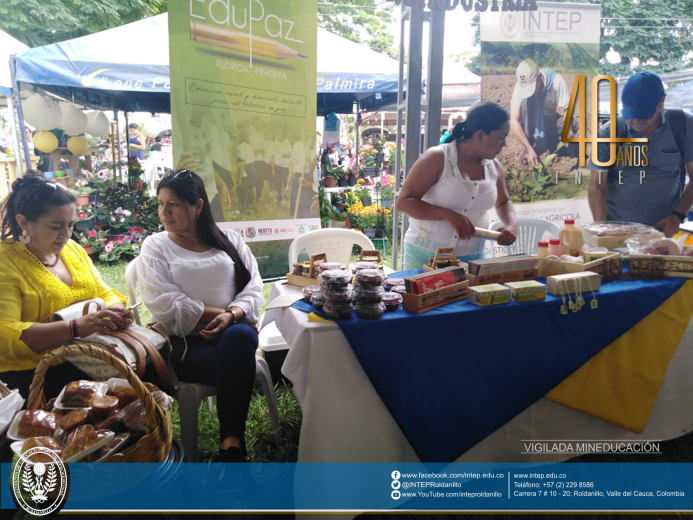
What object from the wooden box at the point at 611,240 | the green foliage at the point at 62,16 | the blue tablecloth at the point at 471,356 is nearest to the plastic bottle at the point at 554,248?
the blue tablecloth at the point at 471,356

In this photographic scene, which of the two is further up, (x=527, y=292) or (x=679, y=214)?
(x=679, y=214)

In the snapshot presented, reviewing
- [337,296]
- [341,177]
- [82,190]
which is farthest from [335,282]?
[341,177]

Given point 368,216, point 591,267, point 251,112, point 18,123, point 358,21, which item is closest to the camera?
point 591,267

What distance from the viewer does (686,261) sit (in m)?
1.93

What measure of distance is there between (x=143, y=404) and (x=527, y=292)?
1262 mm

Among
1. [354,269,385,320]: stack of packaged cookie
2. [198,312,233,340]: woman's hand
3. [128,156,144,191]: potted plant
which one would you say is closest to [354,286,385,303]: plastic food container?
[354,269,385,320]: stack of packaged cookie

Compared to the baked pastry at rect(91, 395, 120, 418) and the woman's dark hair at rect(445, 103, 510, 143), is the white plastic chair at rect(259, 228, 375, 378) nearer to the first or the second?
the woman's dark hair at rect(445, 103, 510, 143)

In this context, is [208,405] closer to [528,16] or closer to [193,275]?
[193,275]

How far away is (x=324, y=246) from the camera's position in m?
2.52

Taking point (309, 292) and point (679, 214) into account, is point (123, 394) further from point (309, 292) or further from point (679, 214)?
point (679, 214)

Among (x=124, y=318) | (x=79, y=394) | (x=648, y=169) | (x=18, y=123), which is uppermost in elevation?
(x=18, y=123)

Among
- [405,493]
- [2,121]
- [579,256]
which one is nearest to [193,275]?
[405,493]

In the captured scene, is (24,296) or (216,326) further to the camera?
(216,326)

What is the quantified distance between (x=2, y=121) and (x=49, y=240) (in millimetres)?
6159
